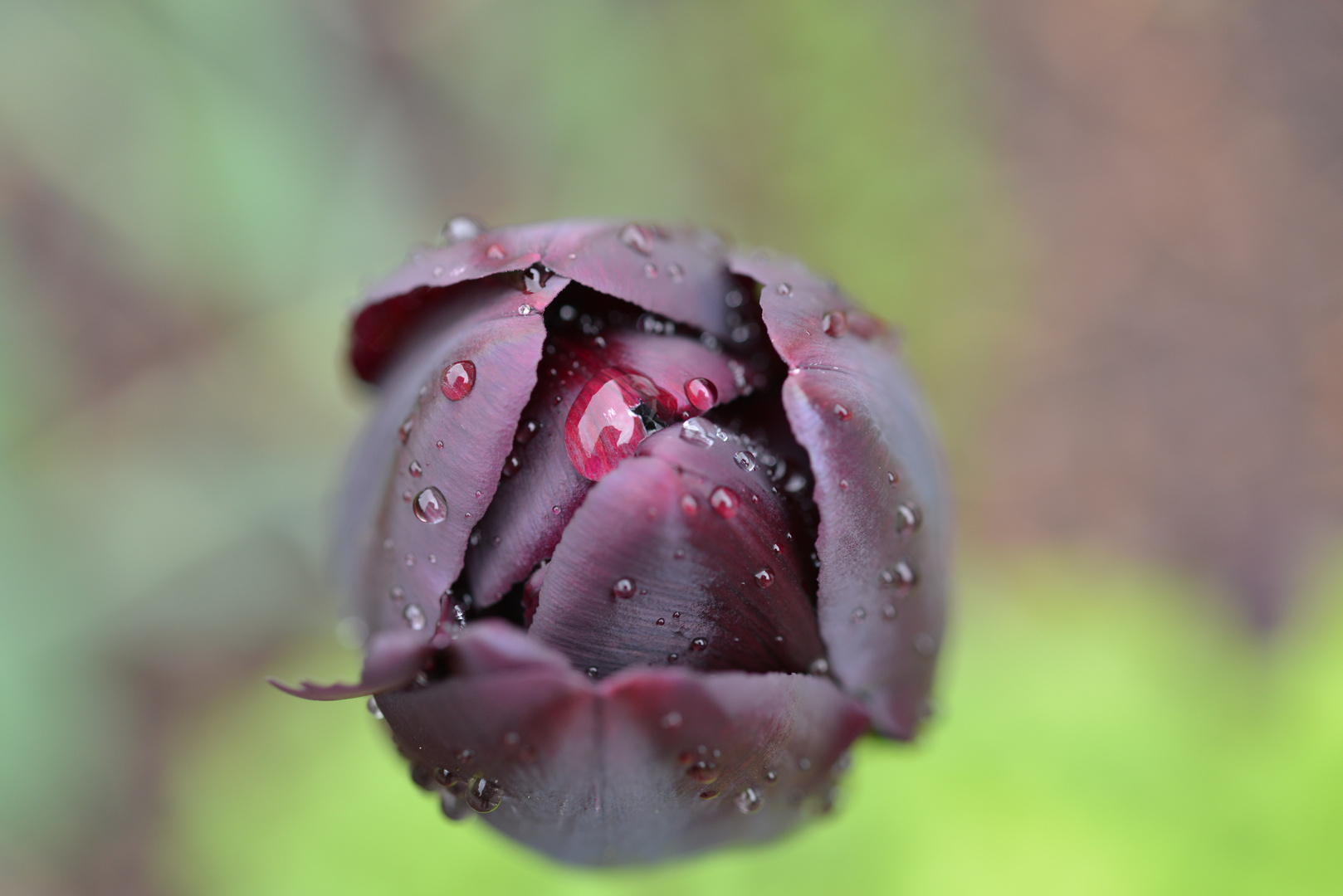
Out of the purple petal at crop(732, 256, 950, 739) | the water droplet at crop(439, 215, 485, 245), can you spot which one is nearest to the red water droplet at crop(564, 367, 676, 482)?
the purple petal at crop(732, 256, 950, 739)

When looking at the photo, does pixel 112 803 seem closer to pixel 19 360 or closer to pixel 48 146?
pixel 19 360

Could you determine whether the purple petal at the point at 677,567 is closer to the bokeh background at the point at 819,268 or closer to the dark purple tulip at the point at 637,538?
the dark purple tulip at the point at 637,538

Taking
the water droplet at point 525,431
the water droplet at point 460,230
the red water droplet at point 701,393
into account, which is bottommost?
the water droplet at point 525,431

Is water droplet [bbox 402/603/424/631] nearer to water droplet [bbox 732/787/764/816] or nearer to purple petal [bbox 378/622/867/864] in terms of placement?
purple petal [bbox 378/622/867/864]

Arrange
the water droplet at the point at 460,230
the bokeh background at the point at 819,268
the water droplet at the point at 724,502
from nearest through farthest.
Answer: the water droplet at the point at 724,502
the water droplet at the point at 460,230
the bokeh background at the point at 819,268

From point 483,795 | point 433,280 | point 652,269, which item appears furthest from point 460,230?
point 483,795

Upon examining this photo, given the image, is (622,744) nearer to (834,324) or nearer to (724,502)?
(724,502)

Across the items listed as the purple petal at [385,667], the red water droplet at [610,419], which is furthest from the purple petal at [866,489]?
the purple petal at [385,667]
